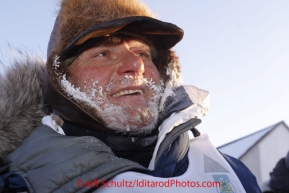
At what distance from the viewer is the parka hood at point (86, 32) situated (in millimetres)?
2275

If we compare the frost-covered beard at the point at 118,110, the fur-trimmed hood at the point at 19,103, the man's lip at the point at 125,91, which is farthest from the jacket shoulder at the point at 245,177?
the fur-trimmed hood at the point at 19,103

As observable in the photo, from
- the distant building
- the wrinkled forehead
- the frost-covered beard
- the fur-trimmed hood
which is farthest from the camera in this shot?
the distant building

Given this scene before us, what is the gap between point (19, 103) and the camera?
87.2 inches

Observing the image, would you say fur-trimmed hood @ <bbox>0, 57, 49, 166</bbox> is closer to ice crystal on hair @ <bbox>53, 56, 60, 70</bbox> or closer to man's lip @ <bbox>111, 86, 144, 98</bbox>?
ice crystal on hair @ <bbox>53, 56, 60, 70</bbox>

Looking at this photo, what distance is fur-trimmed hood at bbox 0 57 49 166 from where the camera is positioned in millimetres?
2104

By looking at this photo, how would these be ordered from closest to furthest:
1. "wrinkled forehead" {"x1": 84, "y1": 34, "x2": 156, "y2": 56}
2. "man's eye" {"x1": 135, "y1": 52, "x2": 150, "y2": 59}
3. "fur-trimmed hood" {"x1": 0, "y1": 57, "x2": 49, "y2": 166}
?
1. "fur-trimmed hood" {"x1": 0, "y1": 57, "x2": 49, "y2": 166}
2. "wrinkled forehead" {"x1": 84, "y1": 34, "x2": 156, "y2": 56}
3. "man's eye" {"x1": 135, "y1": 52, "x2": 150, "y2": 59}

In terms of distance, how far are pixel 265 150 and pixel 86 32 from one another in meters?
3.20

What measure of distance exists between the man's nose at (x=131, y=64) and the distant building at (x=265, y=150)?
8.81ft

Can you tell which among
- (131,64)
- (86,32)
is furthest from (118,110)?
(86,32)

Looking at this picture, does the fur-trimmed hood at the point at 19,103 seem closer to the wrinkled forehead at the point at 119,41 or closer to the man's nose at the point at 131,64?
the wrinkled forehead at the point at 119,41

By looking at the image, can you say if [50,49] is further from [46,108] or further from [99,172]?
[99,172]

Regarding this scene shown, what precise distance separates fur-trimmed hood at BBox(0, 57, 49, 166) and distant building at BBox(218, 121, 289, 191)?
117 inches

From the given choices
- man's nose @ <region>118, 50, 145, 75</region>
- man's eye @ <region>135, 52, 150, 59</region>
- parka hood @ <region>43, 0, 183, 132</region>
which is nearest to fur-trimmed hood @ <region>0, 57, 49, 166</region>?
parka hood @ <region>43, 0, 183, 132</region>

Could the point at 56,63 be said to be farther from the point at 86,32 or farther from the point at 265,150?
the point at 265,150
